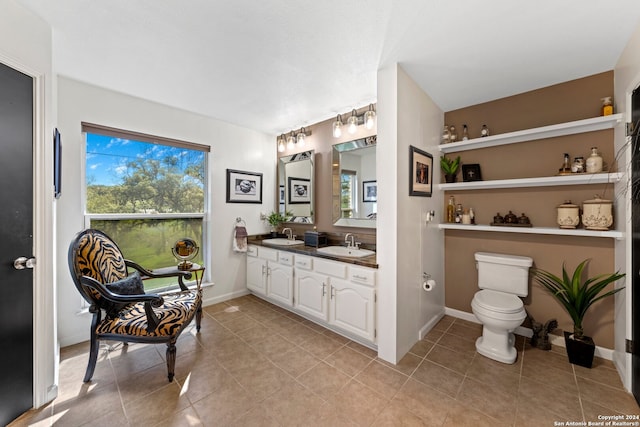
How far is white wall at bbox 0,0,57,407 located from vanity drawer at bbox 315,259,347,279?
2.01 meters

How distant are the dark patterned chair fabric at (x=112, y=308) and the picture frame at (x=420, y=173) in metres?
2.22

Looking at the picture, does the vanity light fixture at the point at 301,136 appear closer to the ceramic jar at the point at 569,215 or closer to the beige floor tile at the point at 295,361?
the beige floor tile at the point at 295,361

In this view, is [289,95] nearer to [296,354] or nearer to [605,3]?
[605,3]

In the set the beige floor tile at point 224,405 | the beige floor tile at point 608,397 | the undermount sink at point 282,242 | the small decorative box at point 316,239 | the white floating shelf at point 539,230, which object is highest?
the white floating shelf at point 539,230

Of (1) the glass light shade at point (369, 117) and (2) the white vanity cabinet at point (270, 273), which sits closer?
(1) the glass light shade at point (369, 117)

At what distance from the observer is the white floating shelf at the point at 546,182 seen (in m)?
1.88

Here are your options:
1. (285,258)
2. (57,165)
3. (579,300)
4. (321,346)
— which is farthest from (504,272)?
(57,165)

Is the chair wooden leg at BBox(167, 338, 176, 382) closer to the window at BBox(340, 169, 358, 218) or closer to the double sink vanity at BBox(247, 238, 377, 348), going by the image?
the double sink vanity at BBox(247, 238, 377, 348)

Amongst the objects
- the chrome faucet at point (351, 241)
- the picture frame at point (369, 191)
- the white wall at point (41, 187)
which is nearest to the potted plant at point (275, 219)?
the chrome faucet at point (351, 241)

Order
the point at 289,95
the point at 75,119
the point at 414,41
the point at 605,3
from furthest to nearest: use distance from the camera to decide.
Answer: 1. the point at 289,95
2. the point at 75,119
3. the point at 414,41
4. the point at 605,3

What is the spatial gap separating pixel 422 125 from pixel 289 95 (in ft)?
4.58

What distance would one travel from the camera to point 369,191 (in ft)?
9.16

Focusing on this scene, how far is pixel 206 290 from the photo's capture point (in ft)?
10.3

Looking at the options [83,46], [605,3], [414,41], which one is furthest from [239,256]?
[605,3]
